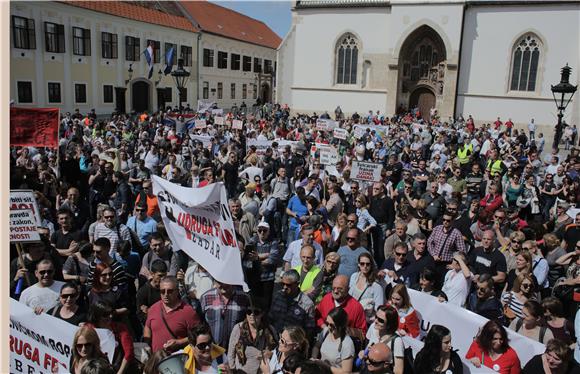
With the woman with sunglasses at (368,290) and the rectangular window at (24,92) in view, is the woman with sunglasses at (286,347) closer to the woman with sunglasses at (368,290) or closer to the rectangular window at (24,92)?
the woman with sunglasses at (368,290)

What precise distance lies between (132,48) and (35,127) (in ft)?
104

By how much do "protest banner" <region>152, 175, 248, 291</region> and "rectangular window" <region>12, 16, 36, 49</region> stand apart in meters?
30.2

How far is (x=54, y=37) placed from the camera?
32.8m

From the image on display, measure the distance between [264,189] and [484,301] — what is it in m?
4.88

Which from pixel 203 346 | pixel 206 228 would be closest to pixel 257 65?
pixel 206 228

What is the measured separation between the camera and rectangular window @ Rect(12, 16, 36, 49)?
99.1ft

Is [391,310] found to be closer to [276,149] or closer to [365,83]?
[276,149]

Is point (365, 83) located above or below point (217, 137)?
above

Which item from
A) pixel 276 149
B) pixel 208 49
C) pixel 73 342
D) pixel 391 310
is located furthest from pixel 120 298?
pixel 208 49

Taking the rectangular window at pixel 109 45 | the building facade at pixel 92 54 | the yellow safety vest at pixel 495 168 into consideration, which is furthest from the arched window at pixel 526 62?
the rectangular window at pixel 109 45

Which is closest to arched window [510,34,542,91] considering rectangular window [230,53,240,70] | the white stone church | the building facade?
the white stone church

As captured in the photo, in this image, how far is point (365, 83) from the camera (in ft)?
117

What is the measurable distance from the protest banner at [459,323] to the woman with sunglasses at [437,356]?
2.49 ft

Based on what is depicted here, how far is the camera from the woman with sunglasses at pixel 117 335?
167 inches
